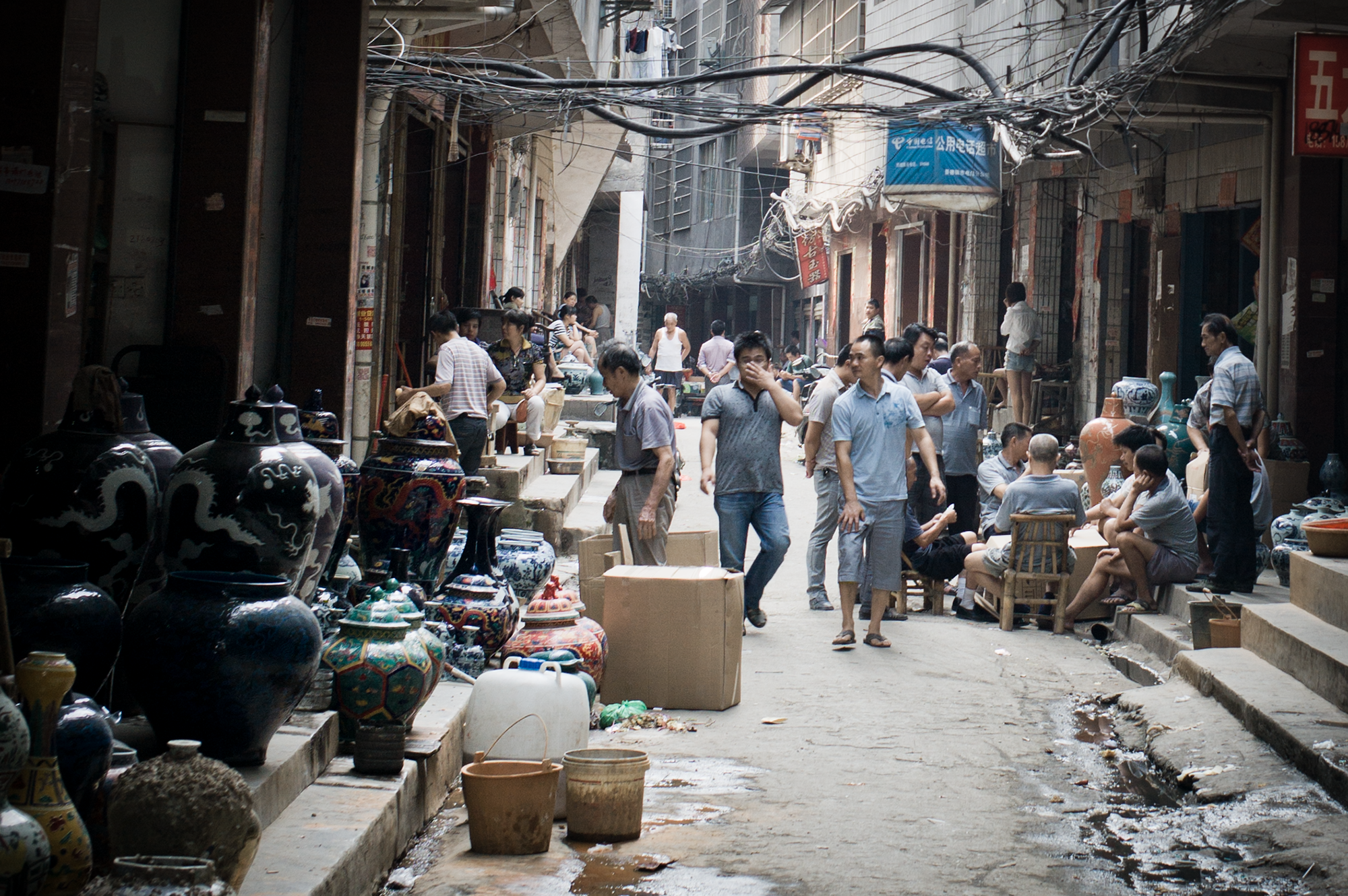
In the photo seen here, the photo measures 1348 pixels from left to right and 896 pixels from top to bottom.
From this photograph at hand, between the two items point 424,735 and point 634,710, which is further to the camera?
point 634,710

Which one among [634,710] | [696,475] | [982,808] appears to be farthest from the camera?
[696,475]

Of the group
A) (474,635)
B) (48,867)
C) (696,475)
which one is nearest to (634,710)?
(474,635)

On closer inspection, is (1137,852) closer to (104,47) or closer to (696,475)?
(104,47)

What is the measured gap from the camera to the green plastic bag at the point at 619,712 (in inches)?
245

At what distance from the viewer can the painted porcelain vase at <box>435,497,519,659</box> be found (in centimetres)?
581

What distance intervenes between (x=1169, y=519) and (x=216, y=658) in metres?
6.68

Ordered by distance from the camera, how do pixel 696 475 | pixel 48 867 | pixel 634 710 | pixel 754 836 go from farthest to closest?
pixel 696 475 → pixel 634 710 → pixel 754 836 → pixel 48 867

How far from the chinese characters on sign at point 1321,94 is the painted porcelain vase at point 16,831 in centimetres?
902

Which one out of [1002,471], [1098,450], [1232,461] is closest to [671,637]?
[1232,461]

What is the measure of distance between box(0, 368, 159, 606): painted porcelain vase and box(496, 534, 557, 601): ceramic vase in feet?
10.1

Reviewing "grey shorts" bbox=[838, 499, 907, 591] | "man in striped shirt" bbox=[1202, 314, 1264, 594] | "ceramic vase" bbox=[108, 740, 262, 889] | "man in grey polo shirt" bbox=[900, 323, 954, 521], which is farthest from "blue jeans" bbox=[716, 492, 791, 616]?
"ceramic vase" bbox=[108, 740, 262, 889]

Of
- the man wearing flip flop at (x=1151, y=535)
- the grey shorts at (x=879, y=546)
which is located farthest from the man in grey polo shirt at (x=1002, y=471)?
the grey shorts at (x=879, y=546)

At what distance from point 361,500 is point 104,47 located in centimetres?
252

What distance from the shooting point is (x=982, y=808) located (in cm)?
521
